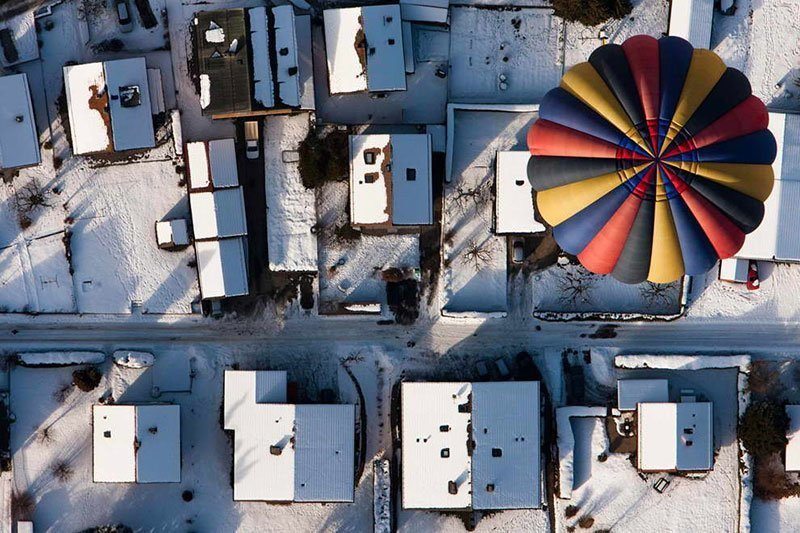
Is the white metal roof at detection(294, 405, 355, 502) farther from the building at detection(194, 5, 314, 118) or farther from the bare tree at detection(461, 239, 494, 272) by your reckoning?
the building at detection(194, 5, 314, 118)

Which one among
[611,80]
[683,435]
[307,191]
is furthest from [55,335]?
[683,435]

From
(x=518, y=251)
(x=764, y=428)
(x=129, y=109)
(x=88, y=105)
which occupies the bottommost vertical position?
(x=764, y=428)

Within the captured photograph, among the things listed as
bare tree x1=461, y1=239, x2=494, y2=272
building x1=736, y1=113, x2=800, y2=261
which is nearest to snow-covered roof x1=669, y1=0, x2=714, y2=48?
building x1=736, y1=113, x2=800, y2=261

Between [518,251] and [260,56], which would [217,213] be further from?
[518,251]

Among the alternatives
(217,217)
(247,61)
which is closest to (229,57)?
(247,61)

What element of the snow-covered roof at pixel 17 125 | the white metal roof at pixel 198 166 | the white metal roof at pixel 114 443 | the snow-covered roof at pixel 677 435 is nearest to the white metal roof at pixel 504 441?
the snow-covered roof at pixel 677 435

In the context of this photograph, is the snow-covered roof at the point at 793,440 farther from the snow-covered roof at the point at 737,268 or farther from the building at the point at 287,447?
the building at the point at 287,447

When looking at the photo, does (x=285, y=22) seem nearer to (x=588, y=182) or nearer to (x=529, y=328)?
(x=588, y=182)
